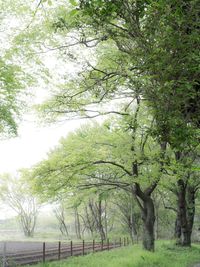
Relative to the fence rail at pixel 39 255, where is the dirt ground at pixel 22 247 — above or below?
below

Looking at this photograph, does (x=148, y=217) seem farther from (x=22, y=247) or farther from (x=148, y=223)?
(x=22, y=247)

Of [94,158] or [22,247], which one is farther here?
[22,247]

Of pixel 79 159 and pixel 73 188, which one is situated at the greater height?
pixel 79 159

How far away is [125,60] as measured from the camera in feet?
23.3

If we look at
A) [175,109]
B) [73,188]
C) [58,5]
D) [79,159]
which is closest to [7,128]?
[79,159]

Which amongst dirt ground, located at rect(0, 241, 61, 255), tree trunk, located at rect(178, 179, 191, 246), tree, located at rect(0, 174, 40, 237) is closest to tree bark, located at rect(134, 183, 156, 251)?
tree trunk, located at rect(178, 179, 191, 246)

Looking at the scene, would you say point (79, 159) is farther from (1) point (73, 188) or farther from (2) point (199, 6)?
(2) point (199, 6)

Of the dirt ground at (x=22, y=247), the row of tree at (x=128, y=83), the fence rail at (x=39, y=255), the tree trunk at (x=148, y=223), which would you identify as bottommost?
the dirt ground at (x=22, y=247)

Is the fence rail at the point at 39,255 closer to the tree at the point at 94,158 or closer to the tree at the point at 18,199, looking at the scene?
the tree at the point at 94,158

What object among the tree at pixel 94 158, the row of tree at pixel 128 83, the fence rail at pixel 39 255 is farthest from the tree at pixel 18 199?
the tree at pixel 94 158

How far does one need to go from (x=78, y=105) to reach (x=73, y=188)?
658 cm

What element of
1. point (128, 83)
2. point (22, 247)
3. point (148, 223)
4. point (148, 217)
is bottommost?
point (22, 247)

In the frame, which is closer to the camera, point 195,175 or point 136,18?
point 136,18

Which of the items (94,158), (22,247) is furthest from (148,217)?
(22,247)
